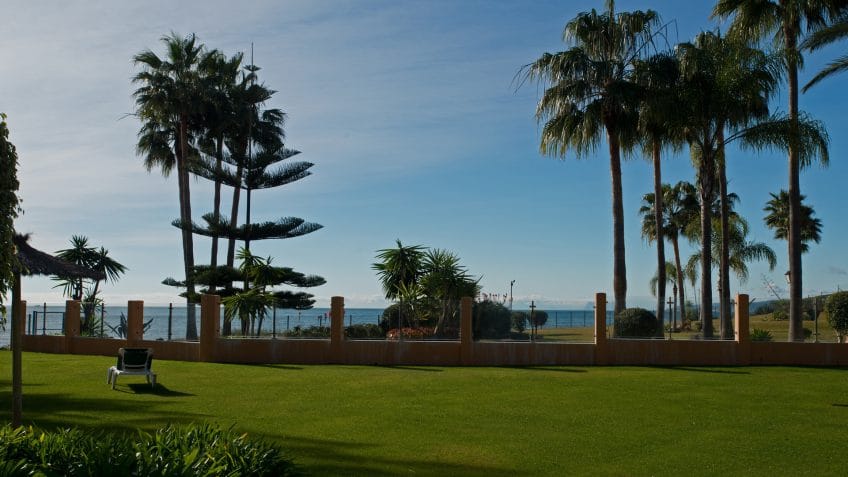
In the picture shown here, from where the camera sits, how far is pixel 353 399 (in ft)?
42.3

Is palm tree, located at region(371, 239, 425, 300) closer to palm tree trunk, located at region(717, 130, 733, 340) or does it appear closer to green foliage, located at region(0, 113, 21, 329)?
palm tree trunk, located at region(717, 130, 733, 340)

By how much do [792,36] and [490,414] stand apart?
18100mm

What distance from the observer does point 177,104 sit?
3397 centimetres

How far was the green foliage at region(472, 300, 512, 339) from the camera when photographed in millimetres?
20250

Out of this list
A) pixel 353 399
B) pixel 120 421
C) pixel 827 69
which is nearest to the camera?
pixel 120 421

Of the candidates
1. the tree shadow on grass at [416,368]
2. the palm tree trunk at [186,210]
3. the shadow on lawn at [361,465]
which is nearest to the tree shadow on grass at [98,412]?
the shadow on lawn at [361,465]

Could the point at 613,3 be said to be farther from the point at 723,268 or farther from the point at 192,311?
the point at 192,311

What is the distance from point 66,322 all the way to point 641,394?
1720 centimetres

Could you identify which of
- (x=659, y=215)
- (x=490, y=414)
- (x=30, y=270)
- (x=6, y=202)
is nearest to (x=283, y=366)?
(x=30, y=270)

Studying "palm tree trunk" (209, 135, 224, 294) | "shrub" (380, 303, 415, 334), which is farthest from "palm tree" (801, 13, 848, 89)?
"palm tree trunk" (209, 135, 224, 294)

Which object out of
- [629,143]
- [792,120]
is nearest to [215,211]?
[629,143]

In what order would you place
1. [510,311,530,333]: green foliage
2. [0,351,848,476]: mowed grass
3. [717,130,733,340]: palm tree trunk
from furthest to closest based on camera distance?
[717,130,733,340]: palm tree trunk, [510,311,530,333]: green foliage, [0,351,848,476]: mowed grass

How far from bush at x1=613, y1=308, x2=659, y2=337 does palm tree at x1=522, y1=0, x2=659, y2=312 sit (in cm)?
250

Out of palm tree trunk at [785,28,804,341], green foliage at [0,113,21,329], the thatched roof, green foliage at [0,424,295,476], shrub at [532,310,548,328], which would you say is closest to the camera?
green foliage at [0,424,295,476]
